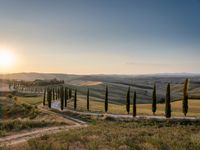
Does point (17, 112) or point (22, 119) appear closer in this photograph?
point (22, 119)

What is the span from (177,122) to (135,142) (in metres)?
23.4

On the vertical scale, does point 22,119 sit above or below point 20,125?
below

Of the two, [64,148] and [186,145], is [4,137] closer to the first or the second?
[64,148]

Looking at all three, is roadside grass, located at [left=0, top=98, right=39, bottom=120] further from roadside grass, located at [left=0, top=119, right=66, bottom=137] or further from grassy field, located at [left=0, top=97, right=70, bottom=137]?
roadside grass, located at [left=0, top=119, right=66, bottom=137]

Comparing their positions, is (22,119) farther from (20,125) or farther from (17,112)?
(17,112)

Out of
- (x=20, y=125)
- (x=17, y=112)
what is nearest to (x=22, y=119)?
(x=20, y=125)

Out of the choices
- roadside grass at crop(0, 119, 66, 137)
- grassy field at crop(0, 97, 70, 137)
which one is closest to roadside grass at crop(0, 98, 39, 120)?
grassy field at crop(0, 97, 70, 137)

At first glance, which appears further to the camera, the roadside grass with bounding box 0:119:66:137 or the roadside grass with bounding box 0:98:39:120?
the roadside grass with bounding box 0:98:39:120

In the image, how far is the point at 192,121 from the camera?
147 feet

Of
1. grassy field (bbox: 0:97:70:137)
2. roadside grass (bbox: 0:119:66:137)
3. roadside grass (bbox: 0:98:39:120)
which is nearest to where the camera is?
roadside grass (bbox: 0:119:66:137)

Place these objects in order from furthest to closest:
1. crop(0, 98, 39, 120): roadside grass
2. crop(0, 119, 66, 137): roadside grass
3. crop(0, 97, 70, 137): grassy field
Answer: crop(0, 98, 39, 120): roadside grass < crop(0, 97, 70, 137): grassy field < crop(0, 119, 66, 137): roadside grass

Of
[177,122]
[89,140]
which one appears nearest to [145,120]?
[177,122]

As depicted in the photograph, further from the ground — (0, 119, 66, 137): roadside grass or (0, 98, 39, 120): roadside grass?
(0, 119, 66, 137): roadside grass

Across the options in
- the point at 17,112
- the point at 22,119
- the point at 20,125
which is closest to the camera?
the point at 20,125
